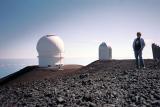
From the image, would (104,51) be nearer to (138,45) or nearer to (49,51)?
(49,51)

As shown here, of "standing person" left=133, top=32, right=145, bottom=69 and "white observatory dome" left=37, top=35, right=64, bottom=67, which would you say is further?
"white observatory dome" left=37, top=35, right=64, bottom=67

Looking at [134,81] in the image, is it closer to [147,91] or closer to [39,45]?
[147,91]

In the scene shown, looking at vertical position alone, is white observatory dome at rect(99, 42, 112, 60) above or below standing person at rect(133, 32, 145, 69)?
above

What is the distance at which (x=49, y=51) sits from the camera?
38438 mm

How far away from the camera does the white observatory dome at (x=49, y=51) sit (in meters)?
38.3

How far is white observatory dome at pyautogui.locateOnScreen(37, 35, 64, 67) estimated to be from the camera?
3831 cm

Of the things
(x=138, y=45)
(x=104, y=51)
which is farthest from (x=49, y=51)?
(x=138, y=45)

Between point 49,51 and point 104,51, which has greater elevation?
point 104,51

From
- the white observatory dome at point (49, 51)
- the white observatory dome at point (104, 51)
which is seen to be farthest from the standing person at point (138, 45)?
the white observatory dome at point (104, 51)

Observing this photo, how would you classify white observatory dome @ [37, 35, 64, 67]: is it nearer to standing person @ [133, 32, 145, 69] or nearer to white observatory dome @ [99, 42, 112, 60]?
white observatory dome @ [99, 42, 112, 60]

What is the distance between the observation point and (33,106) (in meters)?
7.91

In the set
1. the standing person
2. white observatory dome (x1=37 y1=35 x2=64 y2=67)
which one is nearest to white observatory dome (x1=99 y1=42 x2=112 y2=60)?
white observatory dome (x1=37 y1=35 x2=64 y2=67)

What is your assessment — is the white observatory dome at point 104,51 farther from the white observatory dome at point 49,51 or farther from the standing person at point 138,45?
the standing person at point 138,45

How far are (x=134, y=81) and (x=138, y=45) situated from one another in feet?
17.3
